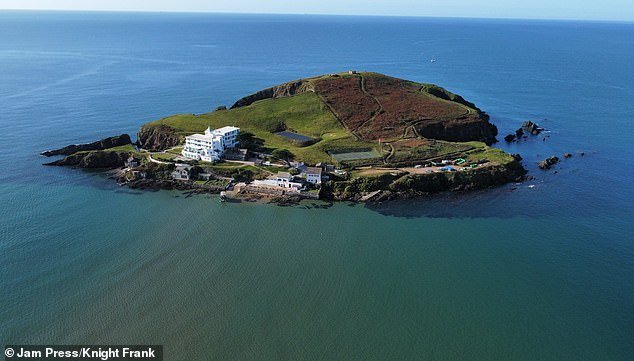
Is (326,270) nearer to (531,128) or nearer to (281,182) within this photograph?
(281,182)

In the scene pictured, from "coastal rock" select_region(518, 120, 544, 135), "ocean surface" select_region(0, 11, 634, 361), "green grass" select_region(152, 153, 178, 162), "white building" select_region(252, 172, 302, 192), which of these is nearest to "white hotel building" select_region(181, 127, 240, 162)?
"green grass" select_region(152, 153, 178, 162)

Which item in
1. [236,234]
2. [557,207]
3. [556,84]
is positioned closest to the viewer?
[236,234]

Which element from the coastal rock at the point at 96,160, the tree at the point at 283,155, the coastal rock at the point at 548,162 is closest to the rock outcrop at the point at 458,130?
the coastal rock at the point at 548,162

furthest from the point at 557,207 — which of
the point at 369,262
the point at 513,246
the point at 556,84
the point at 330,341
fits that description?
the point at 556,84

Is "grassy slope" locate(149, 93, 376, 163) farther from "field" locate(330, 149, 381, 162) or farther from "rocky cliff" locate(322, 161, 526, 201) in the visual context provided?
"rocky cliff" locate(322, 161, 526, 201)

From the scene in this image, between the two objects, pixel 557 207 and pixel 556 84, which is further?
pixel 556 84

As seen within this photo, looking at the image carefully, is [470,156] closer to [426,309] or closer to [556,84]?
[426,309]
